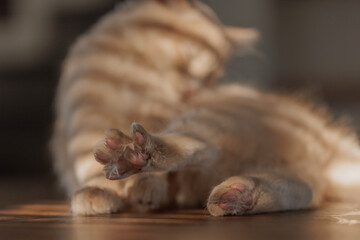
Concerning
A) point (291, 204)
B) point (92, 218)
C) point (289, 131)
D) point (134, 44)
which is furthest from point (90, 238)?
point (134, 44)

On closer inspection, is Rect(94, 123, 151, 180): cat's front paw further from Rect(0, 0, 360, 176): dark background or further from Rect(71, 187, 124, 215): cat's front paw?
Rect(0, 0, 360, 176): dark background

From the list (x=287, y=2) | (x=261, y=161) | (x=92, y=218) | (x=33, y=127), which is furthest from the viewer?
(x=287, y=2)

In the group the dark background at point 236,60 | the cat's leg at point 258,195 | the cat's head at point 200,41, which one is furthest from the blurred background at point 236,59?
the cat's leg at point 258,195

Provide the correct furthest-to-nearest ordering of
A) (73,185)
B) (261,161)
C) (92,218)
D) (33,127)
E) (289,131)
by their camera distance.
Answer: (33,127), (73,185), (289,131), (261,161), (92,218)

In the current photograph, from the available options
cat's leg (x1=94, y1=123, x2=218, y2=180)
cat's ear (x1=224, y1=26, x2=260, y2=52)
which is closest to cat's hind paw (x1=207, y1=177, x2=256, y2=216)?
cat's leg (x1=94, y1=123, x2=218, y2=180)

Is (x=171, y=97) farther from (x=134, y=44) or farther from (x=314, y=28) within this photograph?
(x=314, y=28)

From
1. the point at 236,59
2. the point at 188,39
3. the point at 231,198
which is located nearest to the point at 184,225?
the point at 231,198
